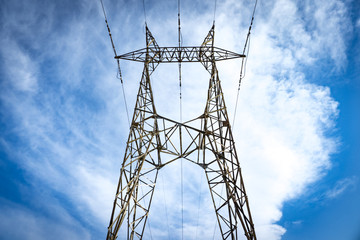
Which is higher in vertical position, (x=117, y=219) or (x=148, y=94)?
(x=148, y=94)

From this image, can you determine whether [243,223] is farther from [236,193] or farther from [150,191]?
[150,191]

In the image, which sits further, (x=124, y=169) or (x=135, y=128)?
(x=135, y=128)

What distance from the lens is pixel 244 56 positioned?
1433 centimetres

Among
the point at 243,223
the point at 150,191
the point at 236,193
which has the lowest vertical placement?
the point at 243,223

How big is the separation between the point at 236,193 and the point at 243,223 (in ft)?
4.81

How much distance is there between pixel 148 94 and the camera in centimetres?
1388

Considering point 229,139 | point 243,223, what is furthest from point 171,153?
point 243,223

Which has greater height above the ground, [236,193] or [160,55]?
[160,55]

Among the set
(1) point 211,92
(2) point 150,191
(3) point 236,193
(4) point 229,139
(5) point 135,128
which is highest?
(1) point 211,92

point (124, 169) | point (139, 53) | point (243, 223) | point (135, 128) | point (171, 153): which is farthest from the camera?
A: point (139, 53)

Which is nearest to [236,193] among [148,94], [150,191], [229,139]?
[229,139]

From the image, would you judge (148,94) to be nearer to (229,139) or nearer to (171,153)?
(171,153)

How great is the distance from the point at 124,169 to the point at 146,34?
10.5 metres

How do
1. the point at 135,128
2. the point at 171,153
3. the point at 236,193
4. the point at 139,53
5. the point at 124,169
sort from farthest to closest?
the point at 139,53, the point at 171,153, the point at 135,128, the point at 124,169, the point at 236,193
